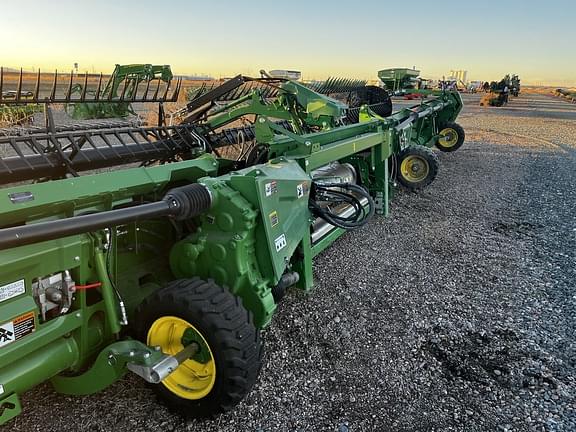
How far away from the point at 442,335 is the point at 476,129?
17312 mm

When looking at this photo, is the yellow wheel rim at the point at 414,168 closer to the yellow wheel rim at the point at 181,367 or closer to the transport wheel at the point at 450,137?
the transport wheel at the point at 450,137

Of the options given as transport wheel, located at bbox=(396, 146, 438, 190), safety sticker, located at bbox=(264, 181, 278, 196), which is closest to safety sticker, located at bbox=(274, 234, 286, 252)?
safety sticker, located at bbox=(264, 181, 278, 196)

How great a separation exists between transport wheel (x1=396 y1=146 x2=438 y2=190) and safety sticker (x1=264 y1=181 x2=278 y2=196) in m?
5.51

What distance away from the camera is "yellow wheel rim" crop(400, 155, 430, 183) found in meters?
7.76

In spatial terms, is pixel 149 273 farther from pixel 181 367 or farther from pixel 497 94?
pixel 497 94

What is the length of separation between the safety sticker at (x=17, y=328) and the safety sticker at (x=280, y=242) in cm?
130

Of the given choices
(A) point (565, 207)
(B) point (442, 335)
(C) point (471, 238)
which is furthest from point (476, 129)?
(B) point (442, 335)

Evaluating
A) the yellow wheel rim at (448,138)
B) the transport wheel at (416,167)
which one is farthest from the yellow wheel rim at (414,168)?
the yellow wheel rim at (448,138)

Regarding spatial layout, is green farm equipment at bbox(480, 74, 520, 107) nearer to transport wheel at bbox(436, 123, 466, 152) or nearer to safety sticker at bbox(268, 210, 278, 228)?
transport wheel at bbox(436, 123, 466, 152)

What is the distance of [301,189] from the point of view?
3039 mm

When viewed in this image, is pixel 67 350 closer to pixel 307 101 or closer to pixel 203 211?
pixel 203 211

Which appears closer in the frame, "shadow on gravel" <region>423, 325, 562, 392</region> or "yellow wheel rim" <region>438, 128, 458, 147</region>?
"shadow on gravel" <region>423, 325, 562, 392</region>

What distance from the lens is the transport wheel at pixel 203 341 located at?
2.26 m

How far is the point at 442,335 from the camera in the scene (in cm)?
341
